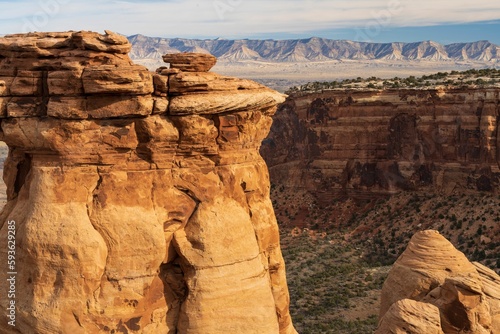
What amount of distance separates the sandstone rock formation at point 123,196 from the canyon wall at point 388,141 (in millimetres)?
51087

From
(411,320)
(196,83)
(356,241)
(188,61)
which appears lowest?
(356,241)

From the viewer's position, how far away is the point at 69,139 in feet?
47.6

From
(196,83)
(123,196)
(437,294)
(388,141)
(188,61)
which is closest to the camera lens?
(123,196)

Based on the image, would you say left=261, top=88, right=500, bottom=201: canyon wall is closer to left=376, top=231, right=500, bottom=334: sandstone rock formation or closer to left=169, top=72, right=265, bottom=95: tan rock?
left=376, top=231, right=500, bottom=334: sandstone rock formation

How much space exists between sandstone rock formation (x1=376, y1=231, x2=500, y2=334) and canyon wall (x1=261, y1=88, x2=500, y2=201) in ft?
117

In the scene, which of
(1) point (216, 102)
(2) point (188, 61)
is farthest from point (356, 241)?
(1) point (216, 102)

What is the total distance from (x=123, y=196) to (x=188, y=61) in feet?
11.9

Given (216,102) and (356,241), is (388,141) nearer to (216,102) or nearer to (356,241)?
(356,241)

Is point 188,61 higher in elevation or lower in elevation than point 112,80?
higher

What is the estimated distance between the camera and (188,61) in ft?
52.4

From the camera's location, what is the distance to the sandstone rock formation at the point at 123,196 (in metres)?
14.3

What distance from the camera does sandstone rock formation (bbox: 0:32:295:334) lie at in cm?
1429

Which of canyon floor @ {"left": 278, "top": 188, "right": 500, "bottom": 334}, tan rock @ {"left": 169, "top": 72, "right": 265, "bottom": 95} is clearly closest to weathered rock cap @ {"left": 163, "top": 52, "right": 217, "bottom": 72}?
tan rock @ {"left": 169, "top": 72, "right": 265, "bottom": 95}

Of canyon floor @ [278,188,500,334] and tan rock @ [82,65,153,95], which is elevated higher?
tan rock @ [82,65,153,95]
